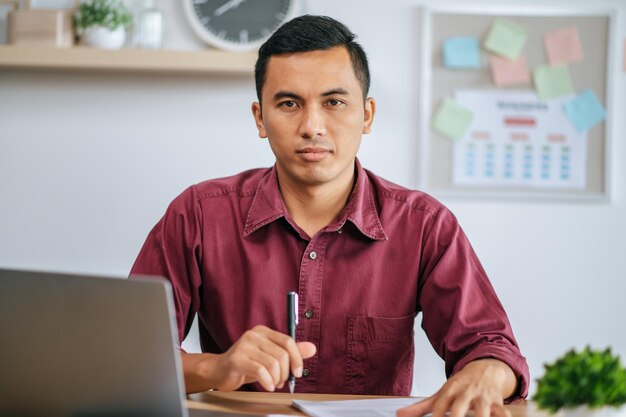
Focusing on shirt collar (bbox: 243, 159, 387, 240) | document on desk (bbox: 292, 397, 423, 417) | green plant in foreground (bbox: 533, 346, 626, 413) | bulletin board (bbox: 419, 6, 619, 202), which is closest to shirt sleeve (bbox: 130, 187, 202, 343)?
shirt collar (bbox: 243, 159, 387, 240)

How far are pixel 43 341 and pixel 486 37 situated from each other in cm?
197

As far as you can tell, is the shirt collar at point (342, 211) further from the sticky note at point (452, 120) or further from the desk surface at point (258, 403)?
the sticky note at point (452, 120)

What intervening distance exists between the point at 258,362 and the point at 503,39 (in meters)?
1.76

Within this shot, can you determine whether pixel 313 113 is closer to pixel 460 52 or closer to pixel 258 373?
pixel 258 373

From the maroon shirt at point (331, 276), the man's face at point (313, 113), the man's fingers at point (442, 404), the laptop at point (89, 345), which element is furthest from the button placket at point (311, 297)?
the laptop at point (89, 345)

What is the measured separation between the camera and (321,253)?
160 centimetres

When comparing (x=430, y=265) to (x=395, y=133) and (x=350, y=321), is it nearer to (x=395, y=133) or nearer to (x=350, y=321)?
(x=350, y=321)

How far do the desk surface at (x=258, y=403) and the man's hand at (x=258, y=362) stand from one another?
3 cm

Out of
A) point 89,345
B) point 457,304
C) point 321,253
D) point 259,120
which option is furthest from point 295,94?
point 89,345

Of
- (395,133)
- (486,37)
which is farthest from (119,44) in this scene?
(486,37)

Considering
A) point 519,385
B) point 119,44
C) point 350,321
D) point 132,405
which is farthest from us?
point 119,44

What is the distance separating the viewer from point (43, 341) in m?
0.94

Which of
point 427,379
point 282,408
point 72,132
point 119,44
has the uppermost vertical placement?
point 119,44

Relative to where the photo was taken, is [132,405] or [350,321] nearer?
[132,405]
